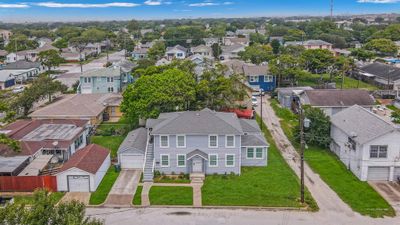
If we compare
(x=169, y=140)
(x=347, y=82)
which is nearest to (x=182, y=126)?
(x=169, y=140)

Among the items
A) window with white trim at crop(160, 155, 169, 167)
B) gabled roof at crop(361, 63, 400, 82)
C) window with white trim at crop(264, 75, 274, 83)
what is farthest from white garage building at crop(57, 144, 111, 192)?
gabled roof at crop(361, 63, 400, 82)

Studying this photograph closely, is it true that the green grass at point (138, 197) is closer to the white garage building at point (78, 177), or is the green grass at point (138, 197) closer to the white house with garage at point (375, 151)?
the white garage building at point (78, 177)

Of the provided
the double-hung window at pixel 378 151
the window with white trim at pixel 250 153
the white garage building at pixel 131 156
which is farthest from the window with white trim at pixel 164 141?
the double-hung window at pixel 378 151

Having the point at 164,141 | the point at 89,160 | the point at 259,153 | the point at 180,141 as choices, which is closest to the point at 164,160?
the point at 164,141

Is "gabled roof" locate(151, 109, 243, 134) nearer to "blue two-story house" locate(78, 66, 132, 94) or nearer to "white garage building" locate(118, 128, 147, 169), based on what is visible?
"white garage building" locate(118, 128, 147, 169)

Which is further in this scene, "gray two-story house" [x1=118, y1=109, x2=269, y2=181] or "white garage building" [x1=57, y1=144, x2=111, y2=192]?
"gray two-story house" [x1=118, y1=109, x2=269, y2=181]

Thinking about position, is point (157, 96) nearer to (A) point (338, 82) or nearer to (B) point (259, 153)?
(B) point (259, 153)
